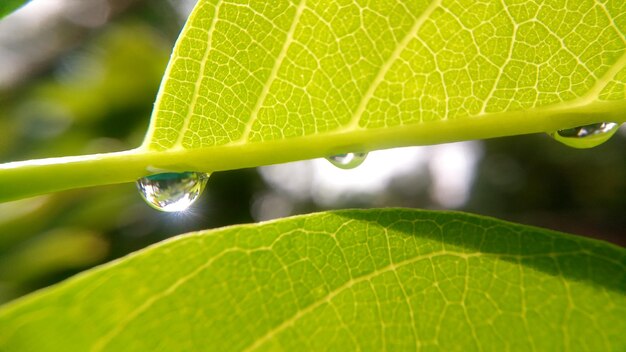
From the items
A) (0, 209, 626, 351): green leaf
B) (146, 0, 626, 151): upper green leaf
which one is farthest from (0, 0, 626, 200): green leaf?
(0, 209, 626, 351): green leaf

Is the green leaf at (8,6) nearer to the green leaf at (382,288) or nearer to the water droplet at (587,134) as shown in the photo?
the green leaf at (382,288)

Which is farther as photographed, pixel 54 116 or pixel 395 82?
pixel 54 116

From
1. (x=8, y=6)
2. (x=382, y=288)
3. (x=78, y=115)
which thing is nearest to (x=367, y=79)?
(x=382, y=288)

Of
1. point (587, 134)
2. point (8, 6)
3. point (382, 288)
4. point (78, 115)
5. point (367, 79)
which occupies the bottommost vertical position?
point (382, 288)

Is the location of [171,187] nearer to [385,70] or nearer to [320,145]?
[320,145]

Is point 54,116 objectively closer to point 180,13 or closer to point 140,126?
point 140,126

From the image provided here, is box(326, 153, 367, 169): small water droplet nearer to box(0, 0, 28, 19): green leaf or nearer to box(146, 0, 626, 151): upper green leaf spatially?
box(146, 0, 626, 151): upper green leaf

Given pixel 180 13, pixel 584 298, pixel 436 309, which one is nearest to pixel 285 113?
pixel 436 309
